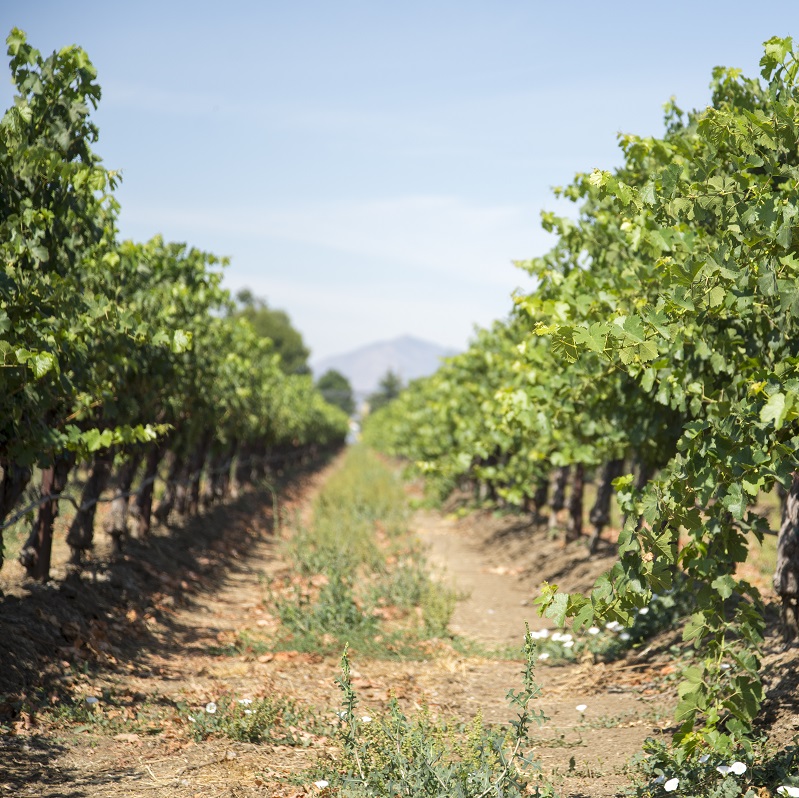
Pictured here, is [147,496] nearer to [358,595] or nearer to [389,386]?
[358,595]

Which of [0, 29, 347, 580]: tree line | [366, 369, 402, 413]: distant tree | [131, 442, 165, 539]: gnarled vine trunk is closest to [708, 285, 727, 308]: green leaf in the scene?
[0, 29, 347, 580]: tree line

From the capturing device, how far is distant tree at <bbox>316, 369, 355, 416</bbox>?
17432cm

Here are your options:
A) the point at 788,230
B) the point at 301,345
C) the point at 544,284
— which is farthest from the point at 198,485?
the point at 301,345

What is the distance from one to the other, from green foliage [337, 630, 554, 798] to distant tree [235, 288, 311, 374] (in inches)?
3585

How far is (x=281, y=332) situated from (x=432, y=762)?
10000 cm

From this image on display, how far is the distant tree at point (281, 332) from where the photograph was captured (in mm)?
100250

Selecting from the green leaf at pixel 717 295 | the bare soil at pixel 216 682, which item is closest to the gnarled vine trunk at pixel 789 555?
the bare soil at pixel 216 682

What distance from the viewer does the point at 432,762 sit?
4.85 metres

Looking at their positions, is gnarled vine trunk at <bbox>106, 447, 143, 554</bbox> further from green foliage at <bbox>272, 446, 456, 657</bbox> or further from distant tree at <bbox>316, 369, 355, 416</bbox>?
distant tree at <bbox>316, 369, 355, 416</bbox>

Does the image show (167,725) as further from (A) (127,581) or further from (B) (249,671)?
(A) (127,581)

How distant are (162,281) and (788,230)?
32.0 feet

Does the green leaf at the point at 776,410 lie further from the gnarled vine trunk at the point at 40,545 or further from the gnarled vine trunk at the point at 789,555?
the gnarled vine trunk at the point at 40,545

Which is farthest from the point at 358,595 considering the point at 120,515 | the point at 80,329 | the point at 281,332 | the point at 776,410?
the point at 281,332

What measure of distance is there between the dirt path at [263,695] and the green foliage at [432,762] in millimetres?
319
